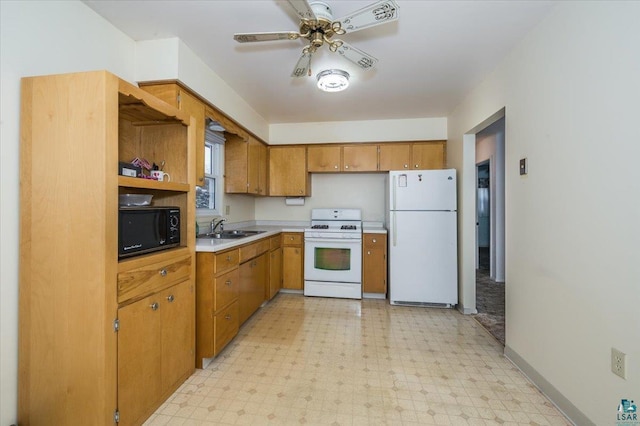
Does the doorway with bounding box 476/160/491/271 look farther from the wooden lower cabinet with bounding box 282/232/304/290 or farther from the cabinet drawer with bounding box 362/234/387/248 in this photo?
the wooden lower cabinet with bounding box 282/232/304/290

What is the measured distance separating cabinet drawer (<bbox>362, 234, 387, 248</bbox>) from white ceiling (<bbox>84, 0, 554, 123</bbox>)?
5.40 ft

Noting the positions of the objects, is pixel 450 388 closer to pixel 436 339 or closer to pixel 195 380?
pixel 436 339

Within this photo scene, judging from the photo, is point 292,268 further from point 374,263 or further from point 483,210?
point 483,210

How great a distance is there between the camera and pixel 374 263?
12.1ft

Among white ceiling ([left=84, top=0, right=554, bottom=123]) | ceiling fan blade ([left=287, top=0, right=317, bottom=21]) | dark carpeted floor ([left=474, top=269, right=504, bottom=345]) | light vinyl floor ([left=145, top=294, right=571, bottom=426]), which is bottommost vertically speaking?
light vinyl floor ([left=145, top=294, right=571, bottom=426])

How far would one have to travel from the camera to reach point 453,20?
1.86m

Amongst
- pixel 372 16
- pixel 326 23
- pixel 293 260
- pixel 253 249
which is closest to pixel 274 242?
pixel 293 260

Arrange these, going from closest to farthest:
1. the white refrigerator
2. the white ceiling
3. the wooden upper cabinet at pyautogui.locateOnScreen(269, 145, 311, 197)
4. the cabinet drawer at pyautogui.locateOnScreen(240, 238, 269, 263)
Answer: the white ceiling, the cabinet drawer at pyautogui.locateOnScreen(240, 238, 269, 263), the white refrigerator, the wooden upper cabinet at pyautogui.locateOnScreen(269, 145, 311, 197)

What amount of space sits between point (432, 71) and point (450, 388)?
258 centimetres

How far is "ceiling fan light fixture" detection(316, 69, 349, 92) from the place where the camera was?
237 cm

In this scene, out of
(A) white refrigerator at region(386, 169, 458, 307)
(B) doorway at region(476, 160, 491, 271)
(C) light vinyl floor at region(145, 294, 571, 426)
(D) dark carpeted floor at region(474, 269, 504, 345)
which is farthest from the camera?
(B) doorway at region(476, 160, 491, 271)

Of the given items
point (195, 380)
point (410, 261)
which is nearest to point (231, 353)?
point (195, 380)

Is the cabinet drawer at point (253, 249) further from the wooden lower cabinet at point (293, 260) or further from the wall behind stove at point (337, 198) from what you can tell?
the wall behind stove at point (337, 198)

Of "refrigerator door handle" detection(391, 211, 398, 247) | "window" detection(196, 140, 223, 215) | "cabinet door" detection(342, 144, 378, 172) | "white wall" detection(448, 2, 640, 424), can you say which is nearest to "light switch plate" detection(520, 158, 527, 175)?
"white wall" detection(448, 2, 640, 424)
